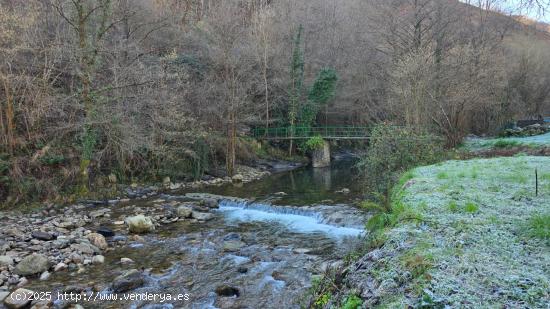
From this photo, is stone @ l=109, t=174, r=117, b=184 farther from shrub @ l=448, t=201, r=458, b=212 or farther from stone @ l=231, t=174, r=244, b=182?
shrub @ l=448, t=201, r=458, b=212

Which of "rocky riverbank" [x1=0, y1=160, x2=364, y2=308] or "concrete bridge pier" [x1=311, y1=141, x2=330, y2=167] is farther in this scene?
"concrete bridge pier" [x1=311, y1=141, x2=330, y2=167]

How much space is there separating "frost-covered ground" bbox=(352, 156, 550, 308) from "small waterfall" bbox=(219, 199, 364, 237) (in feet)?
15.7

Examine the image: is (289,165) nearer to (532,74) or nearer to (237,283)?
(237,283)

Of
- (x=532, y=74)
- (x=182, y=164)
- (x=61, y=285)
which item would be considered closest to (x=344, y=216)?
(x=61, y=285)

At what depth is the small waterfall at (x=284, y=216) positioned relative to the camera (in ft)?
36.3

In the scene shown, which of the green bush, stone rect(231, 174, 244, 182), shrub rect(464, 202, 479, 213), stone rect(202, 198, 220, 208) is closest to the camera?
shrub rect(464, 202, 479, 213)

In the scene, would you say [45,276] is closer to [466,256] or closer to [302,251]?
[302,251]

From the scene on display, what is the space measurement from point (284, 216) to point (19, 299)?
8219mm

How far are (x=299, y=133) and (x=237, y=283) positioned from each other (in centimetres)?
2405

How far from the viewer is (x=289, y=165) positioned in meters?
29.0

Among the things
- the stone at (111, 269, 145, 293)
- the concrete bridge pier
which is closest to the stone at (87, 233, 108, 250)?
the stone at (111, 269, 145, 293)

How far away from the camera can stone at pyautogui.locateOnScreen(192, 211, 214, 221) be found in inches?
492

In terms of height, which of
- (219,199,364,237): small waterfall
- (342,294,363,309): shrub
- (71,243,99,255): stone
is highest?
(342,294,363,309): shrub

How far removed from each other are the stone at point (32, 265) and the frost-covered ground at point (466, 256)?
695 centimetres
